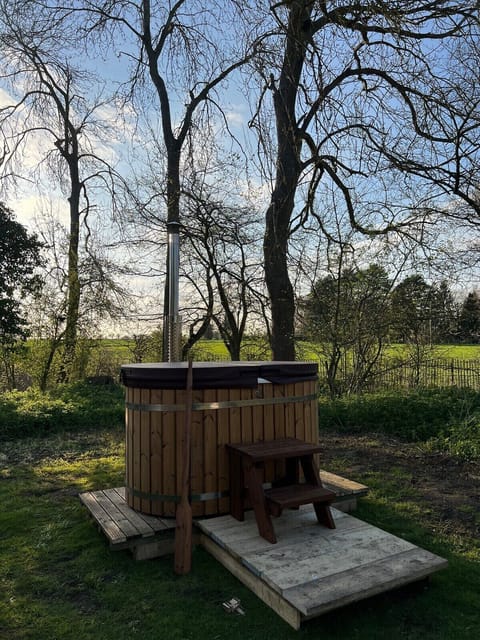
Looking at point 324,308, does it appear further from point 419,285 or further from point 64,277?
point 64,277

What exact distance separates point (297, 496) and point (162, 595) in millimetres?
898

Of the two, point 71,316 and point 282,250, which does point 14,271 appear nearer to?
point 71,316

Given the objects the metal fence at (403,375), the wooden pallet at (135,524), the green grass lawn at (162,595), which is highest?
the metal fence at (403,375)

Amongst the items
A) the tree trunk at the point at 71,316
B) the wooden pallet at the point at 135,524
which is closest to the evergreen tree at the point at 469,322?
the wooden pallet at the point at 135,524

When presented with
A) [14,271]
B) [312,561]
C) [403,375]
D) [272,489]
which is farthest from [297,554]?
[14,271]

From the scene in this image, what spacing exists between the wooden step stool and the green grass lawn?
1.23ft

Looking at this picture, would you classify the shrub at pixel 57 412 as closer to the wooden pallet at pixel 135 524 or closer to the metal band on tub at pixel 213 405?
the wooden pallet at pixel 135 524

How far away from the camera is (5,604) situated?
2.57 m

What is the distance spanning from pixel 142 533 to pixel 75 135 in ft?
42.5

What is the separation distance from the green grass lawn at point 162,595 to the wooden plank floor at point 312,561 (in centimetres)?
10

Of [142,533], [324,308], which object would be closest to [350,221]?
[324,308]

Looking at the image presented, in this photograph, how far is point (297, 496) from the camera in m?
2.89

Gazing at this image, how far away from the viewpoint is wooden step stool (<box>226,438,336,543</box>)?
2.88m

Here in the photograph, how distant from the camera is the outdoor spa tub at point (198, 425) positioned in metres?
3.25
